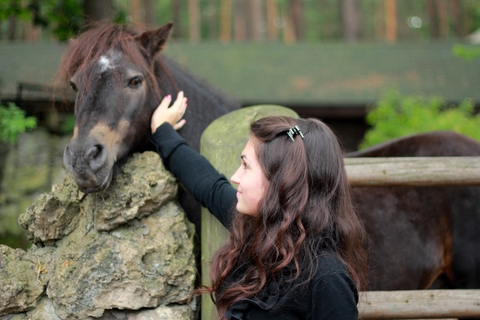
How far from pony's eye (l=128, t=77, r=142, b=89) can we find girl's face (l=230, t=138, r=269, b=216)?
1.22m

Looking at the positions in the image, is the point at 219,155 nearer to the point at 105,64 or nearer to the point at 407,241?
the point at 105,64

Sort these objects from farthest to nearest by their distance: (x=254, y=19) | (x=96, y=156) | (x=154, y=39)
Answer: (x=254, y=19), (x=154, y=39), (x=96, y=156)

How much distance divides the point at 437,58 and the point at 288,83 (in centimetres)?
452

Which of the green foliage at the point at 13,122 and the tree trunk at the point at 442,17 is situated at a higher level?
the green foliage at the point at 13,122

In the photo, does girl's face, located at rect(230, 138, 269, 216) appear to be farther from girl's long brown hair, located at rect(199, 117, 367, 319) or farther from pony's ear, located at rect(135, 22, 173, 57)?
pony's ear, located at rect(135, 22, 173, 57)

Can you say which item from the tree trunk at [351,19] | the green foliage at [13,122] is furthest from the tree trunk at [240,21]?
the green foliage at [13,122]

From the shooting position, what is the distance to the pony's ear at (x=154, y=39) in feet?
10.1

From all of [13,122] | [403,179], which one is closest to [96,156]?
[403,179]

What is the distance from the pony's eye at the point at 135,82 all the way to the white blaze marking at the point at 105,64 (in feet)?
0.47

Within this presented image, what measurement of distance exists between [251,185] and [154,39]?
1603mm

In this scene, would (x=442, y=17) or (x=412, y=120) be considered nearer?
(x=412, y=120)

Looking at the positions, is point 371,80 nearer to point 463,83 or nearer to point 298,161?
point 463,83

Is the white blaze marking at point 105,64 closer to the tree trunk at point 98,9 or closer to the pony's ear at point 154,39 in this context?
the pony's ear at point 154,39

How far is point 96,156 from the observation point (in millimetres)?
2496
